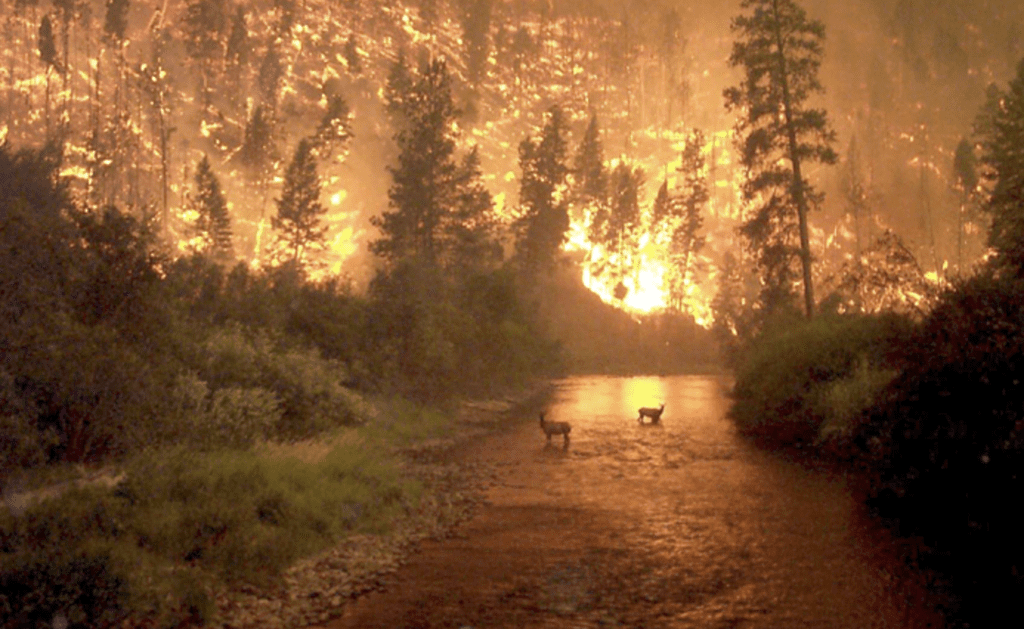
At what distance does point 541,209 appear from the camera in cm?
8212

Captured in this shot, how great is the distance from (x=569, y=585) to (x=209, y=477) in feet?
20.5

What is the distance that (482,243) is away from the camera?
6844 centimetres

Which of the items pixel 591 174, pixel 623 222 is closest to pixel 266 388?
pixel 623 222

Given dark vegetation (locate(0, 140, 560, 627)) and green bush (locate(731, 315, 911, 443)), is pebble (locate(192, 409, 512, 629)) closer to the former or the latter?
dark vegetation (locate(0, 140, 560, 627))

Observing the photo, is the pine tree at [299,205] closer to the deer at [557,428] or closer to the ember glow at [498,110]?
the ember glow at [498,110]

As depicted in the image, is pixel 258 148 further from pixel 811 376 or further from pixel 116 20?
pixel 811 376

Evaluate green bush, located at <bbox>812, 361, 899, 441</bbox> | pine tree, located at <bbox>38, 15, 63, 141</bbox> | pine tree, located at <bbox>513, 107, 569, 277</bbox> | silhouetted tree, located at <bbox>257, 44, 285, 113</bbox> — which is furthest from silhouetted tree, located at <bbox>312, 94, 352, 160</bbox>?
green bush, located at <bbox>812, 361, 899, 441</bbox>

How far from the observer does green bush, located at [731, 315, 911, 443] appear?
24.2 meters

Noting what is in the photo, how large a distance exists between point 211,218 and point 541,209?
3266 centimetres

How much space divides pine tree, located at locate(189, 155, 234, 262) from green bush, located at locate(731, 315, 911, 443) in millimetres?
50661

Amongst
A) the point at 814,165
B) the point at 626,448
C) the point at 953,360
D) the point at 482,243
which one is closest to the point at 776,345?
the point at 626,448

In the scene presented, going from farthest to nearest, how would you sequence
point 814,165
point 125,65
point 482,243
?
point 814,165, point 125,65, point 482,243

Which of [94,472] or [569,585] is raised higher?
[94,472]

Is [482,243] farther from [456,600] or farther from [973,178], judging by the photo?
[456,600]
